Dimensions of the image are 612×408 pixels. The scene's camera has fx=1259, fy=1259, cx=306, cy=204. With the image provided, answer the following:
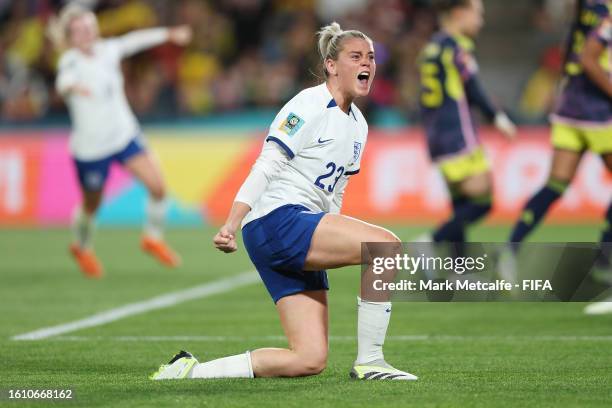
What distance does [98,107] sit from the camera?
12141mm

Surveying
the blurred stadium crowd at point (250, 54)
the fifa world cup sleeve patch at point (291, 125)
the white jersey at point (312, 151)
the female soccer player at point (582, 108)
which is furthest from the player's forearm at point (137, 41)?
the fifa world cup sleeve patch at point (291, 125)

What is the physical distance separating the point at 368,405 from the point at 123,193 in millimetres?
12564

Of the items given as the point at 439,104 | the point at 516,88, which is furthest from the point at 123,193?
the point at 439,104

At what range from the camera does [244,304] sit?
9.69m

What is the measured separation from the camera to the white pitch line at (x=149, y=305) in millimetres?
8156

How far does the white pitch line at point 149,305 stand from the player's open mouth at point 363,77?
2.93 m

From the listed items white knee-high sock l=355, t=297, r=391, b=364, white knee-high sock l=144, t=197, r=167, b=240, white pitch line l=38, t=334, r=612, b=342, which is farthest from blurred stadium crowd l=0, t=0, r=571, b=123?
white knee-high sock l=355, t=297, r=391, b=364

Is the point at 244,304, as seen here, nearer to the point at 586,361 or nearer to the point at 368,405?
Answer: the point at 586,361

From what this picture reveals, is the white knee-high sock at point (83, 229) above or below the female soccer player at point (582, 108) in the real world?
below

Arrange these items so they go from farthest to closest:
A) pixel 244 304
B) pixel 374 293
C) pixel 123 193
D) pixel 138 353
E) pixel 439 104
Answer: pixel 123 193 → pixel 439 104 → pixel 244 304 → pixel 138 353 → pixel 374 293

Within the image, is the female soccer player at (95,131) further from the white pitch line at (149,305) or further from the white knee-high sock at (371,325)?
the white knee-high sock at (371,325)

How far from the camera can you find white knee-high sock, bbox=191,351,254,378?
602 centimetres

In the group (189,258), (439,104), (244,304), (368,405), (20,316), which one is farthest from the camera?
(189,258)

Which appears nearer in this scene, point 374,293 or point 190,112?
point 374,293
